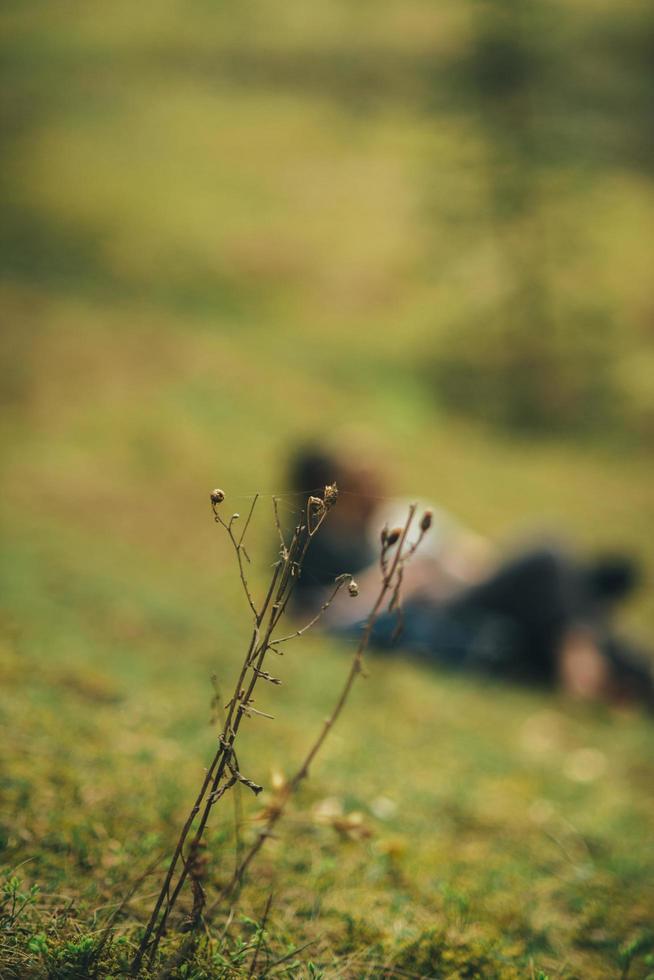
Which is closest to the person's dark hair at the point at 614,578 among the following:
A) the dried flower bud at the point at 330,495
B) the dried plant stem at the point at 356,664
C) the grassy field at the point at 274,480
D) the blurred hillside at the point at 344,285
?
the grassy field at the point at 274,480

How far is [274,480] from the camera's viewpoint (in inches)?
499

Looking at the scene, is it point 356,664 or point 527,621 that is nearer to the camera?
point 356,664

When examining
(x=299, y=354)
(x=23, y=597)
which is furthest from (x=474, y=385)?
(x=23, y=597)

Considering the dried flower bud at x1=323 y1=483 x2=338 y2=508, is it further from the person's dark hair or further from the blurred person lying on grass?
the person's dark hair

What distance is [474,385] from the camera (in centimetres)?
1845

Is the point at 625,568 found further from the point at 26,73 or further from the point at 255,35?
the point at 255,35

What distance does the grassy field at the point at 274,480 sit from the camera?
8.14 ft

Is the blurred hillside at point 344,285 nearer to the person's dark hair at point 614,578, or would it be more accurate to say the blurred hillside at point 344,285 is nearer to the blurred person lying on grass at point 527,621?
the blurred person lying on grass at point 527,621

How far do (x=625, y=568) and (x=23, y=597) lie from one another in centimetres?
526

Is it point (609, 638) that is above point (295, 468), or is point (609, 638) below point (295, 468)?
below

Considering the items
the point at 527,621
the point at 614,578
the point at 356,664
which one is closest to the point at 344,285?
the point at 614,578

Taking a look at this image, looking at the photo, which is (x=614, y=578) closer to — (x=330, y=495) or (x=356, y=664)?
(x=356, y=664)

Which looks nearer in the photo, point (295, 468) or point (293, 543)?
point (293, 543)

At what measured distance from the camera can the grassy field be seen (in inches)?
97.7
